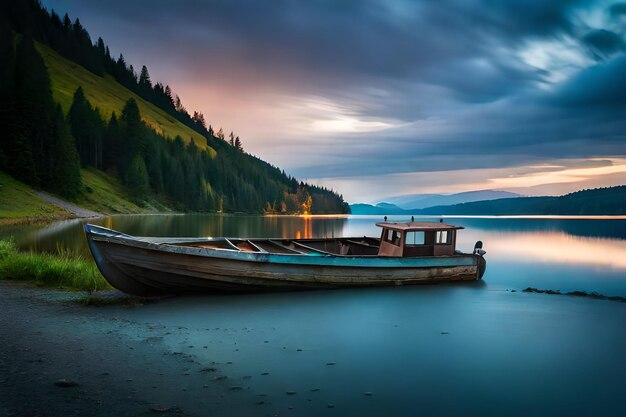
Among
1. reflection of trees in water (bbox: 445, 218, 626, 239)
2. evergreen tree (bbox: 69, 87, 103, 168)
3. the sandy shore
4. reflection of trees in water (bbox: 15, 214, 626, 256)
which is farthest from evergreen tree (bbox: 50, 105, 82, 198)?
reflection of trees in water (bbox: 445, 218, 626, 239)

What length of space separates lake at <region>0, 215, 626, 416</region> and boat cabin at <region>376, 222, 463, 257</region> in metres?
1.97

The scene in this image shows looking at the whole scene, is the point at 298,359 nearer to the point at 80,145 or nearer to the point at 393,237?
the point at 393,237

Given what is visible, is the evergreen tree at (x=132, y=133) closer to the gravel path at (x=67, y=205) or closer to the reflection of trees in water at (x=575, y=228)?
the gravel path at (x=67, y=205)

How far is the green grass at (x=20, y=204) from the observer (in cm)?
5454

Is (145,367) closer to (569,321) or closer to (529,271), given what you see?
(569,321)

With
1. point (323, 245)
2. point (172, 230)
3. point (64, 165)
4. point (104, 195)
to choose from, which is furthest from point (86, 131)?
point (323, 245)

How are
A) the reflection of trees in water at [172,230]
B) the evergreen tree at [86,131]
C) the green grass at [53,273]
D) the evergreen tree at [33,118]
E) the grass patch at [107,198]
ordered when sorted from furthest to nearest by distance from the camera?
the evergreen tree at [86,131]
the grass patch at [107,198]
the evergreen tree at [33,118]
the reflection of trees in water at [172,230]
the green grass at [53,273]

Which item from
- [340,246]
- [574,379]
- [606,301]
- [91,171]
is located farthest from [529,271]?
[91,171]

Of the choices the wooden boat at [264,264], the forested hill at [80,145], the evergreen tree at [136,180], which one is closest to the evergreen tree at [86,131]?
the forested hill at [80,145]

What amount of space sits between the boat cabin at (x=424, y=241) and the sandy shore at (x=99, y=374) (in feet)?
40.0

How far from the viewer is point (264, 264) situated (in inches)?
632

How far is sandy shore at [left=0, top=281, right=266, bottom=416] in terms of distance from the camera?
6.62m

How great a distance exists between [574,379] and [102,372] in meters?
9.75

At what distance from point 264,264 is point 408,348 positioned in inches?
263
